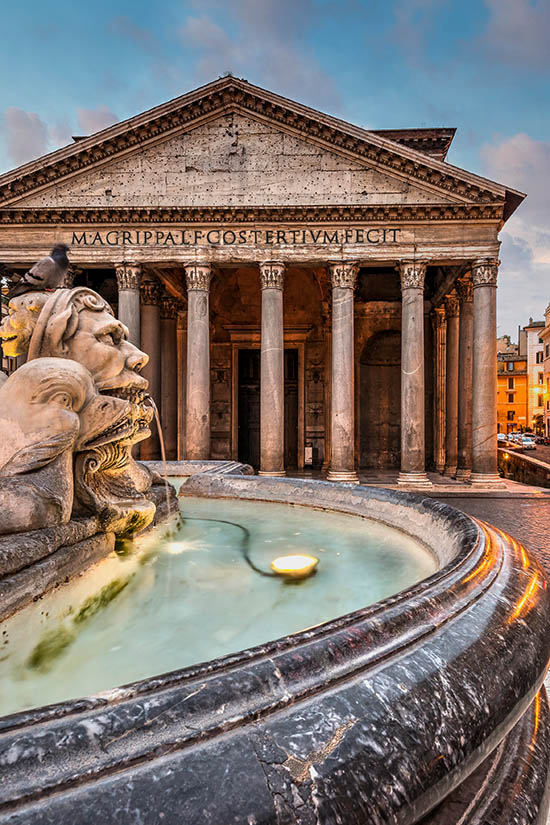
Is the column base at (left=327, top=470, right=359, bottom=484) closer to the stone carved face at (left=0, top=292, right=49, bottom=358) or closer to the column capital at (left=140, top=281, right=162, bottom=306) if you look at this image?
the column capital at (left=140, top=281, right=162, bottom=306)

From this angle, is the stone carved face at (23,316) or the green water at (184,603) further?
the stone carved face at (23,316)

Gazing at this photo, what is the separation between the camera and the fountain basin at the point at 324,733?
0.71 m

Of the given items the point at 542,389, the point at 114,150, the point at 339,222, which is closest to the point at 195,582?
the point at 339,222

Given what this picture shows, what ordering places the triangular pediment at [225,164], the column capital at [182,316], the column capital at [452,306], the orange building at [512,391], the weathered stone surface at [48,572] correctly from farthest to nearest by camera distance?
the orange building at [512,391]
the column capital at [182,316]
the column capital at [452,306]
the triangular pediment at [225,164]
the weathered stone surface at [48,572]

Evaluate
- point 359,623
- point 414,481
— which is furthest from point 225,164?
point 359,623

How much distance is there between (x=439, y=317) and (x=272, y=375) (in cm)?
815

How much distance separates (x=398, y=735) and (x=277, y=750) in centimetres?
24

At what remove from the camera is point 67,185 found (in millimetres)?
12703

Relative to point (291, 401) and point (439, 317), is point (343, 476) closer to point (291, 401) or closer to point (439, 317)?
point (291, 401)

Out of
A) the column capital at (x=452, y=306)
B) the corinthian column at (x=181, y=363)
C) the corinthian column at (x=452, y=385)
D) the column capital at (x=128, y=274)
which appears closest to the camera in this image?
the column capital at (x=128, y=274)

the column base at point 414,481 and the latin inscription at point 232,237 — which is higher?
the latin inscription at point 232,237

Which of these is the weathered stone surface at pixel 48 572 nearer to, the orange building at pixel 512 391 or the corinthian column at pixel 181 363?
the corinthian column at pixel 181 363

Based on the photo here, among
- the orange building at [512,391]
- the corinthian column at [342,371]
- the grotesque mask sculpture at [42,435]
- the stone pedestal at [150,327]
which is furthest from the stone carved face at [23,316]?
the orange building at [512,391]

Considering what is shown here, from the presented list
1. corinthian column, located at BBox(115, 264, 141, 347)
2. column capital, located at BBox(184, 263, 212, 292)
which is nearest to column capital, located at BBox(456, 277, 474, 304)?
column capital, located at BBox(184, 263, 212, 292)
